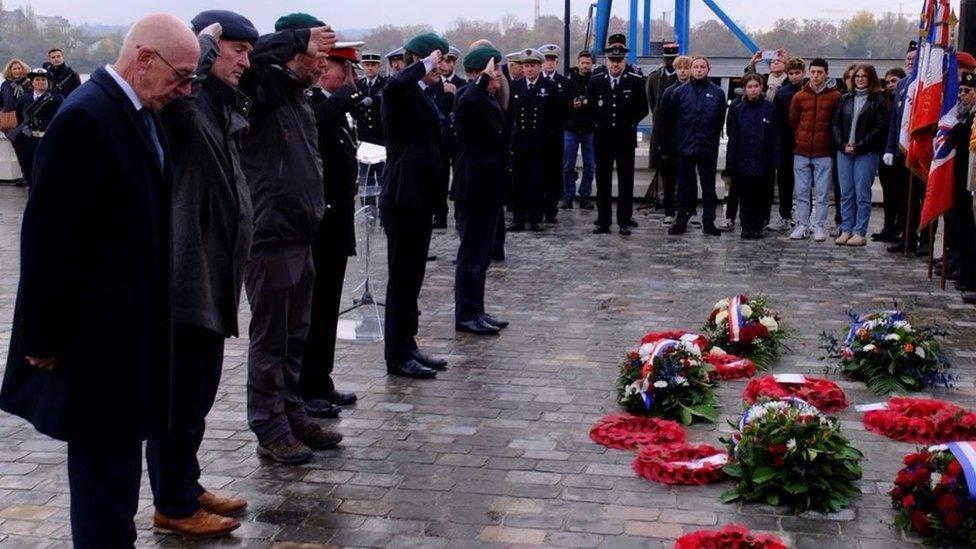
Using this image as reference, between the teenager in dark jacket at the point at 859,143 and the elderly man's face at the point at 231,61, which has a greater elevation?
the elderly man's face at the point at 231,61

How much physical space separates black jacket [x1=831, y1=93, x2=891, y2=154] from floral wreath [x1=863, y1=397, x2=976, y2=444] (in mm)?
6941

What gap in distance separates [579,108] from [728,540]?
37.6ft

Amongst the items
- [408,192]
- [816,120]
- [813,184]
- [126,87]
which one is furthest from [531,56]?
[126,87]

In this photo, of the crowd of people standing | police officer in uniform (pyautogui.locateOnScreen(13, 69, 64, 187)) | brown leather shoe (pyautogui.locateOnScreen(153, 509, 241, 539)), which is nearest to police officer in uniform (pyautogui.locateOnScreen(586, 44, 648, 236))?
the crowd of people standing

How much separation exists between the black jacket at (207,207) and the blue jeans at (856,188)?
989 centimetres

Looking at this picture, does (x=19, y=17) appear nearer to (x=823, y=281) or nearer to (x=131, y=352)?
(x=823, y=281)

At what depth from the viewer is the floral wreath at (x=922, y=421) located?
5965 millimetres

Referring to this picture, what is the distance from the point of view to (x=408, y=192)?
717cm

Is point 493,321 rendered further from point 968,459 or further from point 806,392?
point 968,459

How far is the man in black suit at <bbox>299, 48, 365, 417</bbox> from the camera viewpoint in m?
5.97

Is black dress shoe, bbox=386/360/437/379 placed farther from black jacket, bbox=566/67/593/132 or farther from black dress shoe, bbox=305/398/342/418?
black jacket, bbox=566/67/593/132

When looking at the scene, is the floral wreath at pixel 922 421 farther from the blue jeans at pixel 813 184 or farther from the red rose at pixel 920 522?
the blue jeans at pixel 813 184

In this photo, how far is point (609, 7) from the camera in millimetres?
23031

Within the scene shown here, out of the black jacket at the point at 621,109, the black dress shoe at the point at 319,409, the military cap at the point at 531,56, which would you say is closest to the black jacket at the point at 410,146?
the black dress shoe at the point at 319,409
